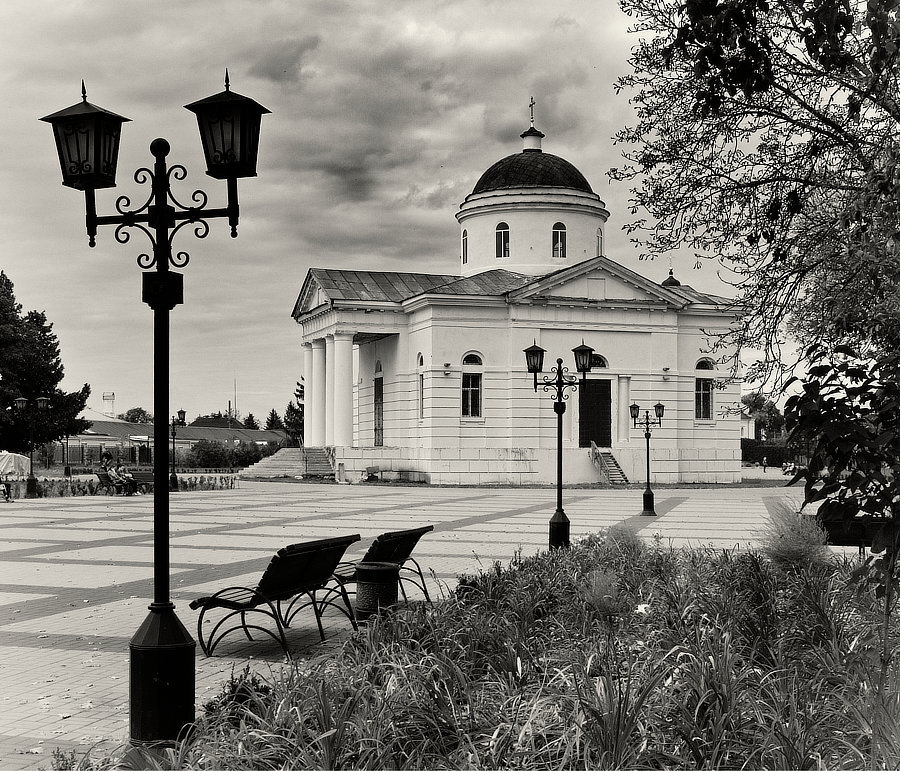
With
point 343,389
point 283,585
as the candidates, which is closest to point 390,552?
point 283,585

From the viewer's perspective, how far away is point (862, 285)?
8.42m

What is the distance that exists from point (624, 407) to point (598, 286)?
19.1 ft

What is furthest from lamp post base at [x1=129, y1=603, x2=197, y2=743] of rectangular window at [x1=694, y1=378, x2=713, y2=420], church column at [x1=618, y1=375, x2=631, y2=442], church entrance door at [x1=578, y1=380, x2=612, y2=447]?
rectangular window at [x1=694, y1=378, x2=713, y2=420]

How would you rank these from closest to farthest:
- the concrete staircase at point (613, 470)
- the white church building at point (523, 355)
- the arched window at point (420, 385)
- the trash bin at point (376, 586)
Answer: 1. the trash bin at point (376, 586)
2. the concrete staircase at point (613, 470)
3. the white church building at point (523, 355)
4. the arched window at point (420, 385)

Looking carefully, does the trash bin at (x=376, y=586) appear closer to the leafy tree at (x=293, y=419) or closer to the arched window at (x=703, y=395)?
the arched window at (x=703, y=395)

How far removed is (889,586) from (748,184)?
18.4 feet

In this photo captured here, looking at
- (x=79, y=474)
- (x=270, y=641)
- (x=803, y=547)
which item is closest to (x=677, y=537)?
(x=803, y=547)

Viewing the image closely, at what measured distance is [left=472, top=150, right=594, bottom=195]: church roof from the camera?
5300 centimetres

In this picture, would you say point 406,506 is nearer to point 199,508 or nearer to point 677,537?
point 199,508

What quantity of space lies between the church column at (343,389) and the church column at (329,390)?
1433 mm

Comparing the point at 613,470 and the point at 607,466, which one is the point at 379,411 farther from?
the point at 613,470

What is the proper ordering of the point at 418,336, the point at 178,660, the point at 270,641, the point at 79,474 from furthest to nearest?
1. the point at 79,474
2. the point at 418,336
3. the point at 270,641
4. the point at 178,660

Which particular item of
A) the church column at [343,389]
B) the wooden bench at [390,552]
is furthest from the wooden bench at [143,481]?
the wooden bench at [390,552]

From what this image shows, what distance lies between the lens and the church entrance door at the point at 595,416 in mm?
48656
